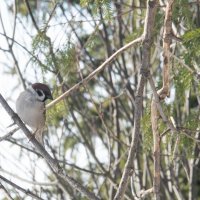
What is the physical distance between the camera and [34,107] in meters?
2.96

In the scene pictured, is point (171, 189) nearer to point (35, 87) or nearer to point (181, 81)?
point (35, 87)

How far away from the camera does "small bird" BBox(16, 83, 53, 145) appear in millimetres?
2924

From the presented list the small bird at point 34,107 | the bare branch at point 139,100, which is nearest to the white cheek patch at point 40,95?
the small bird at point 34,107

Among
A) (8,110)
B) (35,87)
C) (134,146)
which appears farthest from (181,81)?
(35,87)

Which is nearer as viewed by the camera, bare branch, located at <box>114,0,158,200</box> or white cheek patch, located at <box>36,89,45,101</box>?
bare branch, located at <box>114,0,158,200</box>

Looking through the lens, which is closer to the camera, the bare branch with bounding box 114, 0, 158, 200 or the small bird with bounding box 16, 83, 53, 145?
the bare branch with bounding box 114, 0, 158, 200

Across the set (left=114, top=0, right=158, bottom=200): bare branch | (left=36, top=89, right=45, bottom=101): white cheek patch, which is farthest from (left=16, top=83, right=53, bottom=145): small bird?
(left=114, top=0, right=158, bottom=200): bare branch

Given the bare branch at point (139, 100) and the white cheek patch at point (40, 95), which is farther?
the white cheek patch at point (40, 95)

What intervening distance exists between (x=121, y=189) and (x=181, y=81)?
1.87 feet

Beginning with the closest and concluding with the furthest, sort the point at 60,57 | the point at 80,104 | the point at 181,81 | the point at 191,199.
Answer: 1. the point at 181,81
2. the point at 60,57
3. the point at 191,199
4. the point at 80,104

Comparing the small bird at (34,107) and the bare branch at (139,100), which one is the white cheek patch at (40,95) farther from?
the bare branch at (139,100)

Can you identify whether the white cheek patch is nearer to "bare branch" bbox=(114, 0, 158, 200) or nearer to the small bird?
the small bird

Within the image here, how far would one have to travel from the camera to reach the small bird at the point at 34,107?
115 inches

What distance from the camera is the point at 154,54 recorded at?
12.4 feet
